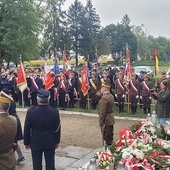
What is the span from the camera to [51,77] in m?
14.5

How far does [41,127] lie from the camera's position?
542 cm

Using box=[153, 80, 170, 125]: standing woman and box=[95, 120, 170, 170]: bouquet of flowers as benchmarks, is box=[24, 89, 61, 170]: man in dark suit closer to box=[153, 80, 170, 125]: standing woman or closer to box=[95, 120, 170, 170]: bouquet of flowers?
box=[95, 120, 170, 170]: bouquet of flowers

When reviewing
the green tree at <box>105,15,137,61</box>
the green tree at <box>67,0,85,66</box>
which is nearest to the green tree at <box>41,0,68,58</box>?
the green tree at <box>67,0,85,66</box>

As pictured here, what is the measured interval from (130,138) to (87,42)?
4904 centimetres

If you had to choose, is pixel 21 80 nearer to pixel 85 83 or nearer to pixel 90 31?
pixel 85 83

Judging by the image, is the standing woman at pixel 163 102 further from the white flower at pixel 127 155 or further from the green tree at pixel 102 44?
the green tree at pixel 102 44

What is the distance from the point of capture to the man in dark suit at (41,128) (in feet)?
17.7

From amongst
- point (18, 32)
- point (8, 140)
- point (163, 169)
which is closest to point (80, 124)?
point (8, 140)

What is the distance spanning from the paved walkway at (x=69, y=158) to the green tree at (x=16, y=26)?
2472 centimetres

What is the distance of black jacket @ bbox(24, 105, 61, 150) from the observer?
17.7 feet

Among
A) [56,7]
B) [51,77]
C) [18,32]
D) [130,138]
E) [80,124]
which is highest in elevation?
[56,7]

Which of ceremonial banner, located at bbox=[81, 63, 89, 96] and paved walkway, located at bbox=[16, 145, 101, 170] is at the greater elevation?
ceremonial banner, located at bbox=[81, 63, 89, 96]

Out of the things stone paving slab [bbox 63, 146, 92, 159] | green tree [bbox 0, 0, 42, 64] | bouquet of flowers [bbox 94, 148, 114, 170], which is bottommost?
stone paving slab [bbox 63, 146, 92, 159]

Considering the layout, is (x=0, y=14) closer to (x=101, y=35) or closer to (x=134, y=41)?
(x=101, y=35)
